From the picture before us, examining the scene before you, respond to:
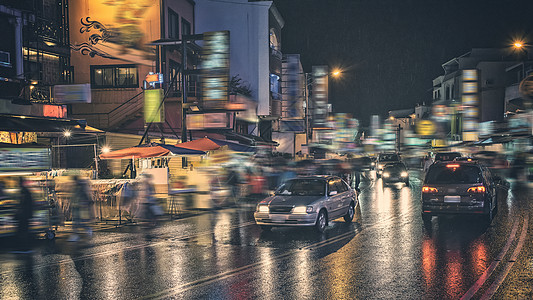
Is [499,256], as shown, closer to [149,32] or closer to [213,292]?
[213,292]

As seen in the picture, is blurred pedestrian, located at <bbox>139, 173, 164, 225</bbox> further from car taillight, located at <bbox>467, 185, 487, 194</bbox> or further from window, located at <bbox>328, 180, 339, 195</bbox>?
car taillight, located at <bbox>467, 185, 487, 194</bbox>

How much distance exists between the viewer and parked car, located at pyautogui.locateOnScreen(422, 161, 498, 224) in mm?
12312

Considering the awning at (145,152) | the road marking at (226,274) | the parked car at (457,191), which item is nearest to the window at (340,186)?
the parked car at (457,191)

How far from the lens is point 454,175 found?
510 inches

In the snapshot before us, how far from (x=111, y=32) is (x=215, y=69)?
30.4 feet

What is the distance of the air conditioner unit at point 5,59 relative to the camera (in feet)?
62.3

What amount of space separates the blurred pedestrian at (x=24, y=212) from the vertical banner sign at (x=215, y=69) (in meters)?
15.1

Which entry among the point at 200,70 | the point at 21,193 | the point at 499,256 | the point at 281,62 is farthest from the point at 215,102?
the point at 281,62

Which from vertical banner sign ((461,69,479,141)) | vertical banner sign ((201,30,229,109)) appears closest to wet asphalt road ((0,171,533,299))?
vertical banner sign ((201,30,229,109))

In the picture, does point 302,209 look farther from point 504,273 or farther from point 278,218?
point 504,273

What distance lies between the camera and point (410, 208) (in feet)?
56.2

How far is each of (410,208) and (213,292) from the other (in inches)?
470

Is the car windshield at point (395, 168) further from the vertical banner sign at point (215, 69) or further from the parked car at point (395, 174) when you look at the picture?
the vertical banner sign at point (215, 69)

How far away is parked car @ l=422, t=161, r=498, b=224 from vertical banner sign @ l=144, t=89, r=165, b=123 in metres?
15.3
